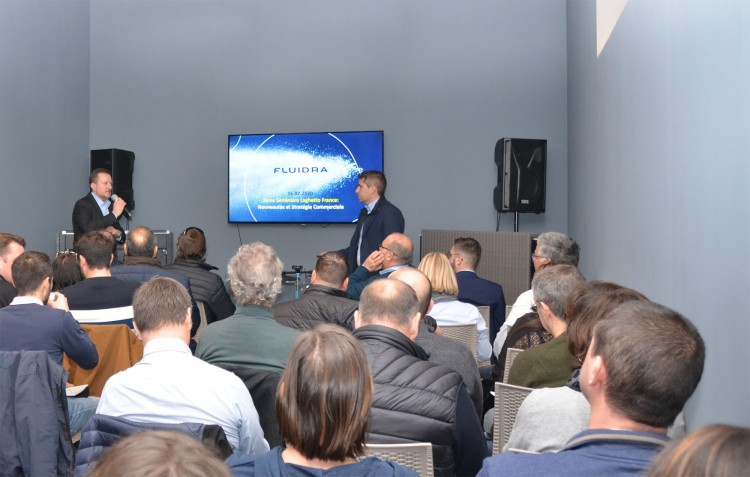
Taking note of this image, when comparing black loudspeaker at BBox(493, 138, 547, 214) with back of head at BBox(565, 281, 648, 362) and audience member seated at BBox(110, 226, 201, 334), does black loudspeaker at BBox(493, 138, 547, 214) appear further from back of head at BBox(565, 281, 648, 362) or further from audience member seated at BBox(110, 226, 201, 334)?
back of head at BBox(565, 281, 648, 362)

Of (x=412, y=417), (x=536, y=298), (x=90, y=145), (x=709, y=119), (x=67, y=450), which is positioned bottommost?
(x=67, y=450)

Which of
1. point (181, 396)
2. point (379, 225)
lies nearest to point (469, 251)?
point (379, 225)

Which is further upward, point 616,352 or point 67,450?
point 616,352

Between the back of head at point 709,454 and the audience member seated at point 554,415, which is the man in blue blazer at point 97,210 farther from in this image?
the back of head at point 709,454

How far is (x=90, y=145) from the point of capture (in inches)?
345

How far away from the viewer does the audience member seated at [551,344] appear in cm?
243

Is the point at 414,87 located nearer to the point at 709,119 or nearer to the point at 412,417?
the point at 709,119

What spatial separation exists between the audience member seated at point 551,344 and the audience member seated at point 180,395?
0.89 m

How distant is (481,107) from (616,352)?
262 inches

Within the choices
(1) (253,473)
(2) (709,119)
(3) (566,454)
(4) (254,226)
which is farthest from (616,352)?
(4) (254,226)

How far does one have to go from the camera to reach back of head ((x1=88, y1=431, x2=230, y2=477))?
0.71 meters

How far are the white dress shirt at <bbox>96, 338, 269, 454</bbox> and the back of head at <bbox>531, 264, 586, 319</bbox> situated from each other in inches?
45.8

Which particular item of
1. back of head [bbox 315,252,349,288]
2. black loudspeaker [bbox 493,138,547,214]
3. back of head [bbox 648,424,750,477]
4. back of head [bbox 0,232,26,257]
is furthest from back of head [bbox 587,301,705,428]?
black loudspeaker [bbox 493,138,547,214]

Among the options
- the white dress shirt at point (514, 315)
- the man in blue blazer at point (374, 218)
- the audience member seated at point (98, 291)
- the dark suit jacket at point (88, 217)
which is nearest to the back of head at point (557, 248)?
the white dress shirt at point (514, 315)
